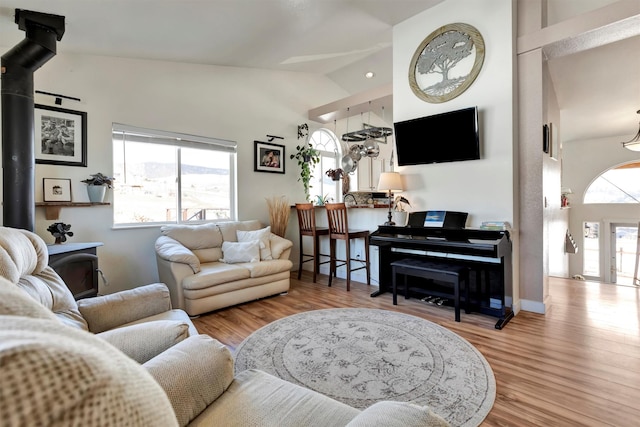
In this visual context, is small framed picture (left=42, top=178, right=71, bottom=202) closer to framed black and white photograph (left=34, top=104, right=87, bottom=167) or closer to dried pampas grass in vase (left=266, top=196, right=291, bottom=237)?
framed black and white photograph (left=34, top=104, right=87, bottom=167)

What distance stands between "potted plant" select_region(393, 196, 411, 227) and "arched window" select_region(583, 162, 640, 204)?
6409 millimetres

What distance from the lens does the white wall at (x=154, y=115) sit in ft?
10.7

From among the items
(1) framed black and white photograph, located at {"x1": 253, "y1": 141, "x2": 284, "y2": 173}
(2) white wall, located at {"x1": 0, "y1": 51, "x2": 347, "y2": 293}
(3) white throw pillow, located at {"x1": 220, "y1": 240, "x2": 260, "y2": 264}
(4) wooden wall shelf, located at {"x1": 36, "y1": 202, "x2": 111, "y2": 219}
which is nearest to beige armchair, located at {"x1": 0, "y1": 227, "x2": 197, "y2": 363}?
(3) white throw pillow, located at {"x1": 220, "y1": 240, "x2": 260, "y2": 264}

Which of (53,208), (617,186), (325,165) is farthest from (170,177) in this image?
(617,186)

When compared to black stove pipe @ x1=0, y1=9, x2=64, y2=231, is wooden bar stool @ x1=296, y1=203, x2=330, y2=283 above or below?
below

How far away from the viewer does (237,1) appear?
2824mm

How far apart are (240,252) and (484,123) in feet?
10.3

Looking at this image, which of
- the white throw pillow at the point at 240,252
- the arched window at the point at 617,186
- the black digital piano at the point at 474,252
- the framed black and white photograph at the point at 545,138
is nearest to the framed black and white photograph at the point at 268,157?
the white throw pillow at the point at 240,252

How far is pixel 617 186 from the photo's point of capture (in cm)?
708

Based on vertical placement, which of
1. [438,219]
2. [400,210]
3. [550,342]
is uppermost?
[400,210]

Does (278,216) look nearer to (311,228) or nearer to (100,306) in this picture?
(311,228)

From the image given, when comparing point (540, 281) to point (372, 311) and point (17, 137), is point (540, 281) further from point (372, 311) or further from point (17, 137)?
point (17, 137)

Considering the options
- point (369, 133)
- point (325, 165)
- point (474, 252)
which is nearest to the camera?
point (474, 252)

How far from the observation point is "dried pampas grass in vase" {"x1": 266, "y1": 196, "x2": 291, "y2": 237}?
4.71 metres
